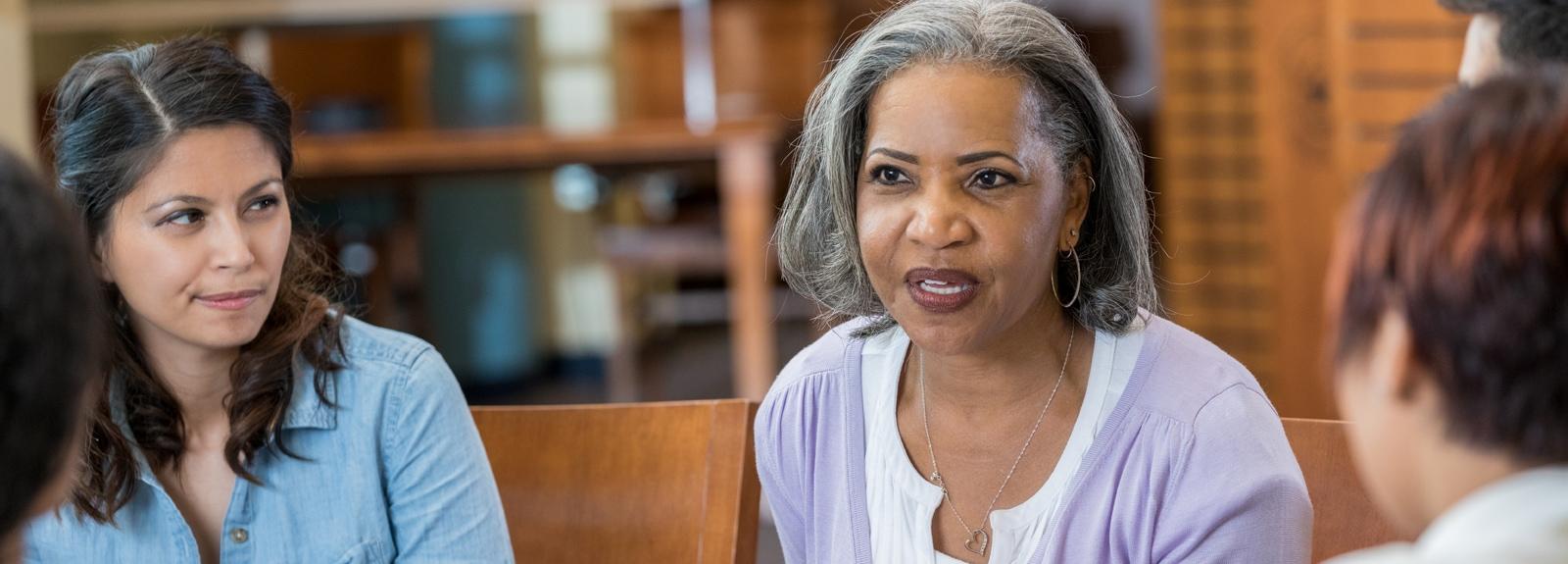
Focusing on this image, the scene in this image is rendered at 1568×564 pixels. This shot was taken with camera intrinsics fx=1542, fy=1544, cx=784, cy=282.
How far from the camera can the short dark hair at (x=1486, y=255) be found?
727mm

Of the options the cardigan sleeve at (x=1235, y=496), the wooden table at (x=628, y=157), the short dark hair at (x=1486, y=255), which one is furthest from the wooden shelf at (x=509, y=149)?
the short dark hair at (x=1486, y=255)

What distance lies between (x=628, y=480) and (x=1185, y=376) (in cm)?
62

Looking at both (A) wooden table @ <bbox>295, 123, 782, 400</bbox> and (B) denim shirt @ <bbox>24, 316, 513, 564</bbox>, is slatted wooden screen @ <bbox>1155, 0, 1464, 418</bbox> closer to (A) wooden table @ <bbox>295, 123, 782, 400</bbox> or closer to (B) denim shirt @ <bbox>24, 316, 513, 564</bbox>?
(A) wooden table @ <bbox>295, 123, 782, 400</bbox>

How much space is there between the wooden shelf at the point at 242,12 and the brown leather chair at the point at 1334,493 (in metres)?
5.21

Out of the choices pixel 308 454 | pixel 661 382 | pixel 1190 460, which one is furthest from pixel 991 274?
pixel 661 382

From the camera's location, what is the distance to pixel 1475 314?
74 cm

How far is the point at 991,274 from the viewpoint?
1381 mm

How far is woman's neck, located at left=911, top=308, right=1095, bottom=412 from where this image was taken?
1.49 metres

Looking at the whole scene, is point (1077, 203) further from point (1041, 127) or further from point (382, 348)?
point (382, 348)

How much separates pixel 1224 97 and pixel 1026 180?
147 inches

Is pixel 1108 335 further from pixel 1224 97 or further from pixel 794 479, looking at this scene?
pixel 1224 97

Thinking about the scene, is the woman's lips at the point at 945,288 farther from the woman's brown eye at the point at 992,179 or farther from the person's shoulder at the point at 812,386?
the person's shoulder at the point at 812,386

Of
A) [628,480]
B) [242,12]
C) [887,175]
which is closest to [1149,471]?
[887,175]

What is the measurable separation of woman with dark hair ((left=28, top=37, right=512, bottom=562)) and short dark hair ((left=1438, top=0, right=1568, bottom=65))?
103 centimetres
